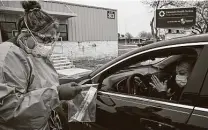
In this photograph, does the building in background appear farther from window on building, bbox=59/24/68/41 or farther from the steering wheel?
the steering wheel

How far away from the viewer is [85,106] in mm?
A: 1982

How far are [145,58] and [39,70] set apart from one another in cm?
98

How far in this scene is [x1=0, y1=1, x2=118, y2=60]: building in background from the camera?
12940 mm

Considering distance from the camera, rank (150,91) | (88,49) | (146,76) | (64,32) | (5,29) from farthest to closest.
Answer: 1. (88,49)
2. (64,32)
3. (5,29)
4. (146,76)
5. (150,91)

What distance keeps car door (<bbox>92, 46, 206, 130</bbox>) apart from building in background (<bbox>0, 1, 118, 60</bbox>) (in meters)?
12.0

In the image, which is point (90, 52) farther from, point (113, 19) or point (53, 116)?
point (53, 116)

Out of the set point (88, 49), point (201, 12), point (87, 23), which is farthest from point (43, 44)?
point (201, 12)

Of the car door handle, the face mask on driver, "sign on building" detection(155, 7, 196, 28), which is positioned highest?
"sign on building" detection(155, 7, 196, 28)

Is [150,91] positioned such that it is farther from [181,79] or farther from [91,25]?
[91,25]

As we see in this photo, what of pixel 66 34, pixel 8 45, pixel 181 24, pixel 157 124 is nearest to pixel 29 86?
pixel 8 45

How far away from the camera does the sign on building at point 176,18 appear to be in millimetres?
7734

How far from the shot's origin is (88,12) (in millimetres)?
16672

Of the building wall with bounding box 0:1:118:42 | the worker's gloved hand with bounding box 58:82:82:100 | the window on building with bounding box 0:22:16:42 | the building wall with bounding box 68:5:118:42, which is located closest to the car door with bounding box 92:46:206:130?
the worker's gloved hand with bounding box 58:82:82:100

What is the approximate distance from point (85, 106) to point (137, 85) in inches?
23.2
